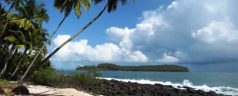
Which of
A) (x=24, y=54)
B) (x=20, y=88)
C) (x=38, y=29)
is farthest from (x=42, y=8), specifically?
(x=20, y=88)

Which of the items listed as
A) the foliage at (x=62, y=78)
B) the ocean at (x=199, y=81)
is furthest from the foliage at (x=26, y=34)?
the ocean at (x=199, y=81)

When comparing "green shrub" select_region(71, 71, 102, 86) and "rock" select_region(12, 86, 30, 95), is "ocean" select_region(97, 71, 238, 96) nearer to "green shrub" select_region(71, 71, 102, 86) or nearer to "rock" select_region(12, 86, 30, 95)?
"green shrub" select_region(71, 71, 102, 86)

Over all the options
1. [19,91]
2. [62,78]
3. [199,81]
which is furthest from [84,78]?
[199,81]

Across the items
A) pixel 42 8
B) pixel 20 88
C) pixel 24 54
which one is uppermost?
pixel 42 8

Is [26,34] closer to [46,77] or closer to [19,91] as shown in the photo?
[46,77]

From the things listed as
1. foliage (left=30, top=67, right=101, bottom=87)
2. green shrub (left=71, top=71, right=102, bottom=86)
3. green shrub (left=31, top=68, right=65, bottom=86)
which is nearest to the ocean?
green shrub (left=71, top=71, right=102, bottom=86)

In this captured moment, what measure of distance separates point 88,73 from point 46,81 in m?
5.51

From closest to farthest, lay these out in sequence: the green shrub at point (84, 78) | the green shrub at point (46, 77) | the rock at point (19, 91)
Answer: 1. the rock at point (19, 91)
2. the green shrub at point (46, 77)
3. the green shrub at point (84, 78)

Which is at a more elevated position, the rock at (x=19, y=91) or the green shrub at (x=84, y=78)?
the green shrub at (x=84, y=78)

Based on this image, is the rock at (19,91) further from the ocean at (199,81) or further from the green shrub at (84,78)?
the ocean at (199,81)

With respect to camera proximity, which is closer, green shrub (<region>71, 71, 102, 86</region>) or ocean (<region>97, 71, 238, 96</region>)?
green shrub (<region>71, 71, 102, 86</region>)

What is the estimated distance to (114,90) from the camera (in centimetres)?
4044

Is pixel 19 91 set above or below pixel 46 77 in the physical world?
below

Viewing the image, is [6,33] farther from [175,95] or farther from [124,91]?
[175,95]
